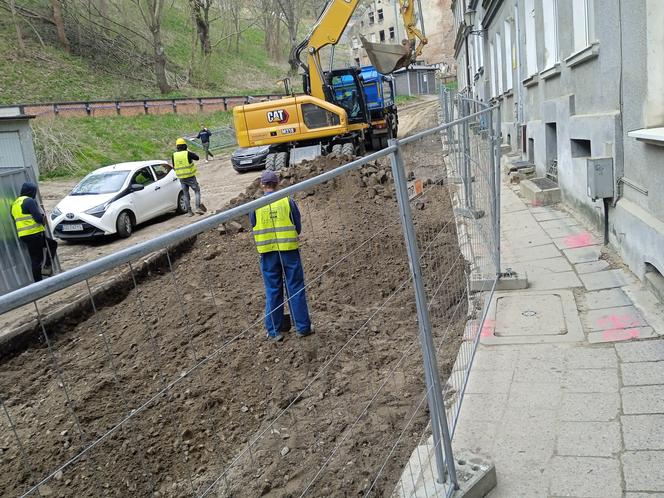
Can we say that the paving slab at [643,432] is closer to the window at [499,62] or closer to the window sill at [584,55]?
the window sill at [584,55]

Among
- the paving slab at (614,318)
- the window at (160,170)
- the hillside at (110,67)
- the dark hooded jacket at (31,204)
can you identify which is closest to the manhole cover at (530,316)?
the paving slab at (614,318)

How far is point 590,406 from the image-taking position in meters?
3.66

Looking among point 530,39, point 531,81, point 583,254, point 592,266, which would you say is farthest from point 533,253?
point 530,39

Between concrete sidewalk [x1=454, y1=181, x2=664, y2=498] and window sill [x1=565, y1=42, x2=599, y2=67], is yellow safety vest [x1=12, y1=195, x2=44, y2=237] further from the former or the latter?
window sill [x1=565, y1=42, x2=599, y2=67]

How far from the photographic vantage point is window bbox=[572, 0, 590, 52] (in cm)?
761

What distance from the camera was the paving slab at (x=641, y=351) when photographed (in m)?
4.12

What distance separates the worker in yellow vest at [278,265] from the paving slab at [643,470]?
1.78 metres

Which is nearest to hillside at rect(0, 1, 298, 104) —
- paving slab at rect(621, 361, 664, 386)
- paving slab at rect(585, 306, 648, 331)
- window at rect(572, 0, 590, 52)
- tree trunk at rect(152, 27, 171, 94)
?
tree trunk at rect(152, 27, 171, 94)

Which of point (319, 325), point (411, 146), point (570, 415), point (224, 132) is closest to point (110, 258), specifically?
point (319, 325)

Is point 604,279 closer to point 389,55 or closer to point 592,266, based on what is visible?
point 592,266

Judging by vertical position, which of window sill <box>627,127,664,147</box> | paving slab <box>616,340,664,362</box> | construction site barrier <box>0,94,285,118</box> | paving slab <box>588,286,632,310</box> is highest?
construction site barrier <box>0,94,285,118</box>

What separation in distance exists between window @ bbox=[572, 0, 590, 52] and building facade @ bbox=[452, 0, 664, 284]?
13 millimetres

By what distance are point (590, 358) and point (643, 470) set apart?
1.33 meters

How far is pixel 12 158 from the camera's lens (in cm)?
1074
